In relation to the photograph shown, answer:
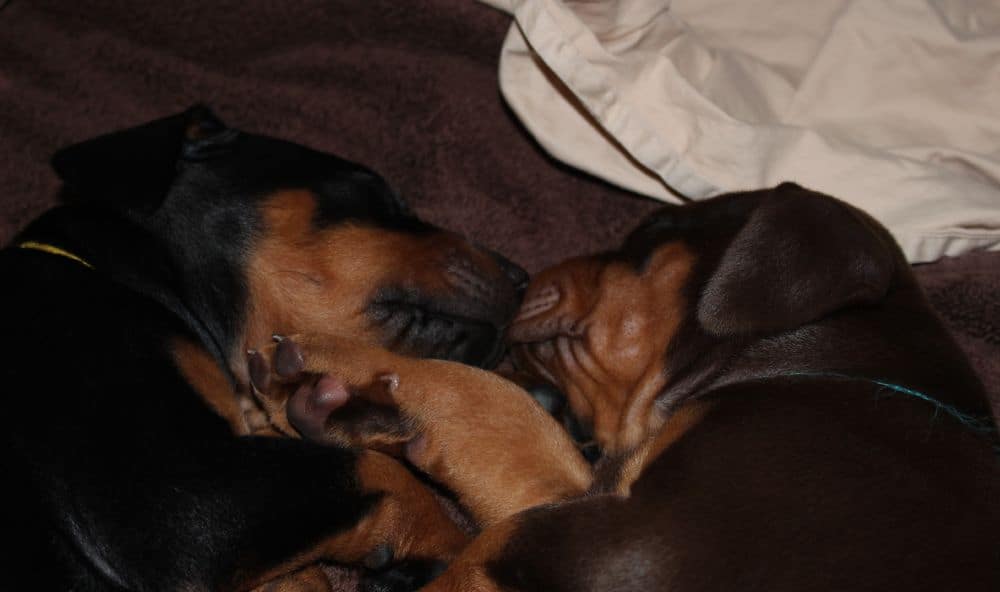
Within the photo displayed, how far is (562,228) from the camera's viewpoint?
12.2ft

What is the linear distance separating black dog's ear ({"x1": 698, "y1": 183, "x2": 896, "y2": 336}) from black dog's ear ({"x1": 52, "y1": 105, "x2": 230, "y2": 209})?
1415 mm

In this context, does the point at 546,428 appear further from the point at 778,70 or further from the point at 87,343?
the point at 778,70

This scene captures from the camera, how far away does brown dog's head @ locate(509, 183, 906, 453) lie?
2482mm

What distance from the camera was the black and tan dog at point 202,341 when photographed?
2396 mm

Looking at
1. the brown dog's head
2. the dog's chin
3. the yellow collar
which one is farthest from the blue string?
the yellow collar

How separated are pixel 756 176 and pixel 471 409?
137 centimetres

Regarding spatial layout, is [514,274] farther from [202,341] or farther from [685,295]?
[202,341]

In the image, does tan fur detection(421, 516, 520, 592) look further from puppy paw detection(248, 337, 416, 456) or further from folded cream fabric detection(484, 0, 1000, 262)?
folded cream fabric detection(484, 0, 1000, 262)

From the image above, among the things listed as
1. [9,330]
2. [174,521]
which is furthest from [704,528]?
[9,330]

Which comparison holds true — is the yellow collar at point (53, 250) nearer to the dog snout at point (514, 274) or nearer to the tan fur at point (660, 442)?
the dog snout at point (514, 274)

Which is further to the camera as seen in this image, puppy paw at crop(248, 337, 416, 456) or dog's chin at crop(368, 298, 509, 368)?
dog's chin at crop(368, 298, 509, 368)

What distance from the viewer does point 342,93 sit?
3.79m

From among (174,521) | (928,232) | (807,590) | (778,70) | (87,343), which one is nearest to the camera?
(807,590)

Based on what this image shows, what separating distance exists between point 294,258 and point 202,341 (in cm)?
33
